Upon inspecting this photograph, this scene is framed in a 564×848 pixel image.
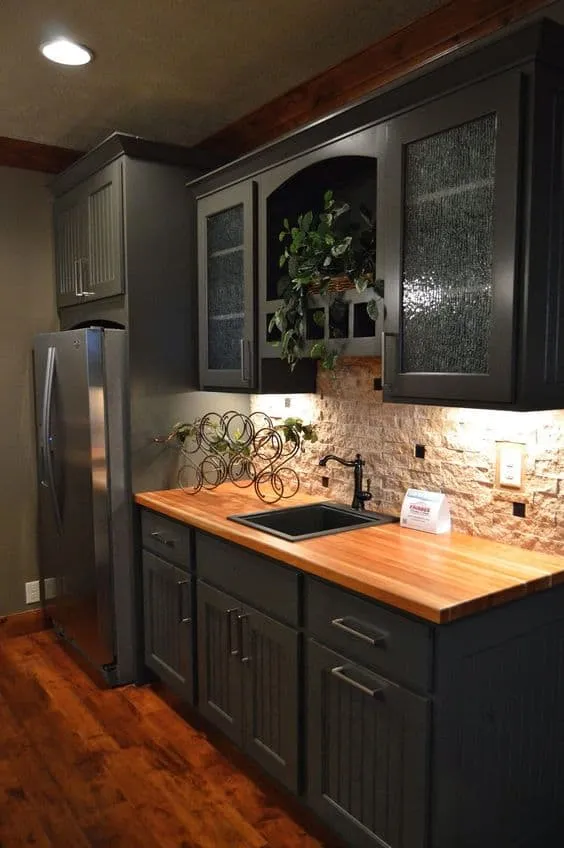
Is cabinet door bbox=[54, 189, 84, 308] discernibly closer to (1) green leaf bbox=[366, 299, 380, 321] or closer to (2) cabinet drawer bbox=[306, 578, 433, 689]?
(1) green leaf bbox=[366, 299, 380, 321]

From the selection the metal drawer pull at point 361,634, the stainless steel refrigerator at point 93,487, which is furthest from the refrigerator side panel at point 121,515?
the metal drawer pull at point 361,634

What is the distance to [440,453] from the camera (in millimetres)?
2418

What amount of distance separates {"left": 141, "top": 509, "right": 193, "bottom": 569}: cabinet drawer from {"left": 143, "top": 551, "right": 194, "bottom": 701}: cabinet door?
43 mm

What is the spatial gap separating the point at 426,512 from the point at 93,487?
4.90 feet

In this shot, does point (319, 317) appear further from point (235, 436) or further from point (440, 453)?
point (235, 436)

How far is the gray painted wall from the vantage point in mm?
3646

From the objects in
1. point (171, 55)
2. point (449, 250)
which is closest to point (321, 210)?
point (171, 55)

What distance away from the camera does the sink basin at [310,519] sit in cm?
259

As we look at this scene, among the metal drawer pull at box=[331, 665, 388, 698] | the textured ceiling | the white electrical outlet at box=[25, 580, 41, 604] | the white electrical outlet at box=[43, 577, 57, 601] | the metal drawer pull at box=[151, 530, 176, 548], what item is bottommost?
the white electrical outlet at box=[25, 580, 41, 604]

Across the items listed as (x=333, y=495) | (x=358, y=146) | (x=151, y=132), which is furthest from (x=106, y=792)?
(x=151, y=132)

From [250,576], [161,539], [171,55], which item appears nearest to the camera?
[250,576]

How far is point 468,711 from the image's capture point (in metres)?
1.73

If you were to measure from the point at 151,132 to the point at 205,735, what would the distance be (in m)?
2.75

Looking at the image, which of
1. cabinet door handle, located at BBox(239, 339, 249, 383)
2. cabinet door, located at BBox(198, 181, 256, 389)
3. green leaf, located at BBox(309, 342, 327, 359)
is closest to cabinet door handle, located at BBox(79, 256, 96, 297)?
cabinet door, located at BBox(198, 181, 256, 389)
